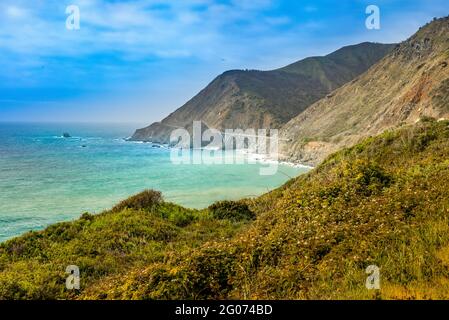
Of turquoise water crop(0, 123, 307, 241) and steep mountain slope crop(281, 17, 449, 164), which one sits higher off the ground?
steep mountain slope crop(281, 17, 449, 164)

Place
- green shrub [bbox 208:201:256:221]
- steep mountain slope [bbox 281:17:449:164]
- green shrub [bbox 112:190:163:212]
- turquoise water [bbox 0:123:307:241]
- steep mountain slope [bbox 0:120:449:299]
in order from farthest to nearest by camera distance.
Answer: steep mountain slope [bbox 281:17:449:164]
turquoise water [bbox 0:123:307:241]
green shrub [bbox 112:190:163:212]
green shrub [bbox 208:201:256:221]
steep mountain slope [bbox 0:120:449:299]

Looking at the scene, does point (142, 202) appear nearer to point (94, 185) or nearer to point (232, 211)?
point (232, 211)

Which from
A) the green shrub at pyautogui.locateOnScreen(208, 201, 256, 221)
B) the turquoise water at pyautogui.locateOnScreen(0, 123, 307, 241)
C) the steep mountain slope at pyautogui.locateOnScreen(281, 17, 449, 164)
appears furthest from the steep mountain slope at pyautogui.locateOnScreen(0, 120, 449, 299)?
the steep mountain slope at pyautogui.locateOnScreen(281, 17, 449, 164)

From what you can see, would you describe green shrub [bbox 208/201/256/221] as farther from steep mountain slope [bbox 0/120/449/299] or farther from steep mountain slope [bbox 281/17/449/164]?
steep mountain slope [bbox 281/17/449/164]

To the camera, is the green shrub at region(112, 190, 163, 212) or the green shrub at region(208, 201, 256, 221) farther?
the green shrub at region(112, 190, 163, 212)

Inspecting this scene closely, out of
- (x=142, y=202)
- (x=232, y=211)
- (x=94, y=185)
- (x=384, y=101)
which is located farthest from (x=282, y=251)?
(x=384, y=101)

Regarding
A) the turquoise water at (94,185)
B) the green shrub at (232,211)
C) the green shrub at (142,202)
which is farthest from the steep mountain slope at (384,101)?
the green shrub at (142,202)
